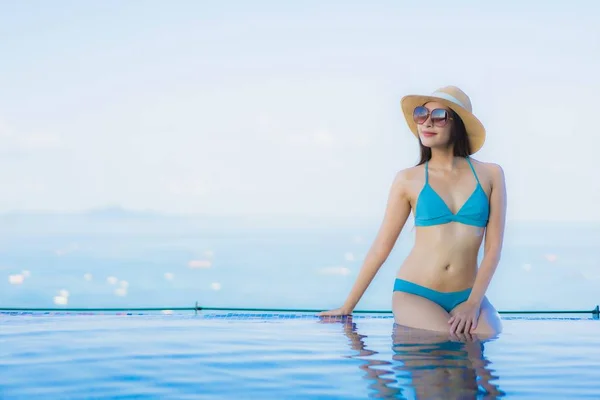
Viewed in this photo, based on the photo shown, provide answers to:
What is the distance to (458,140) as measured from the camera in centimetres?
534

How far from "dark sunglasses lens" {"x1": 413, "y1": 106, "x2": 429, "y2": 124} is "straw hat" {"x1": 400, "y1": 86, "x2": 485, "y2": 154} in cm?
9

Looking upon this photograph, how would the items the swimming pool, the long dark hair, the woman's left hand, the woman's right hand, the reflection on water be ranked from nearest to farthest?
the reflection on water → the swimming pool → the woman's left hand → the long dark hair → the woman's right hand

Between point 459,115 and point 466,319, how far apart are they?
128 cm

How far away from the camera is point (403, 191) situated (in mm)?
5289

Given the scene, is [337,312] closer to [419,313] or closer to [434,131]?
[419,313]

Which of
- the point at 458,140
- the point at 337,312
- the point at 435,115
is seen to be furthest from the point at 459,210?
the point at 337,312

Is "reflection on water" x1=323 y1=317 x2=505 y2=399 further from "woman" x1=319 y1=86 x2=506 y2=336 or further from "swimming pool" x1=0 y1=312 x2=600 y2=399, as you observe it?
"woman" x1=319 y1=86 x2=506 y2=336

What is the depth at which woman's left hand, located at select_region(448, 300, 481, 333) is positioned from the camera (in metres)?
4.88

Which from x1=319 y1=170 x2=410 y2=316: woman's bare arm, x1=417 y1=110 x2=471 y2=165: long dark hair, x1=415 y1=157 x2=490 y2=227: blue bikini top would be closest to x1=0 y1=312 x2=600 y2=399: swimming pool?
x1=319 y1=170 x2=410 y2=316: woman's bare arm

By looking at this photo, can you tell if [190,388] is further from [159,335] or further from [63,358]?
[159,335]

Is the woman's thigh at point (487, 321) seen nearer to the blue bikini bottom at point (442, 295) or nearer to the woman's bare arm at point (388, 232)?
the blue bikini bottom at point (442, 295)

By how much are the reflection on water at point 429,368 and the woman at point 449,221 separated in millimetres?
233

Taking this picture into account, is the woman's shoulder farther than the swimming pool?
Yes

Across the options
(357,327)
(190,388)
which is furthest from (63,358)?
(357,327)
